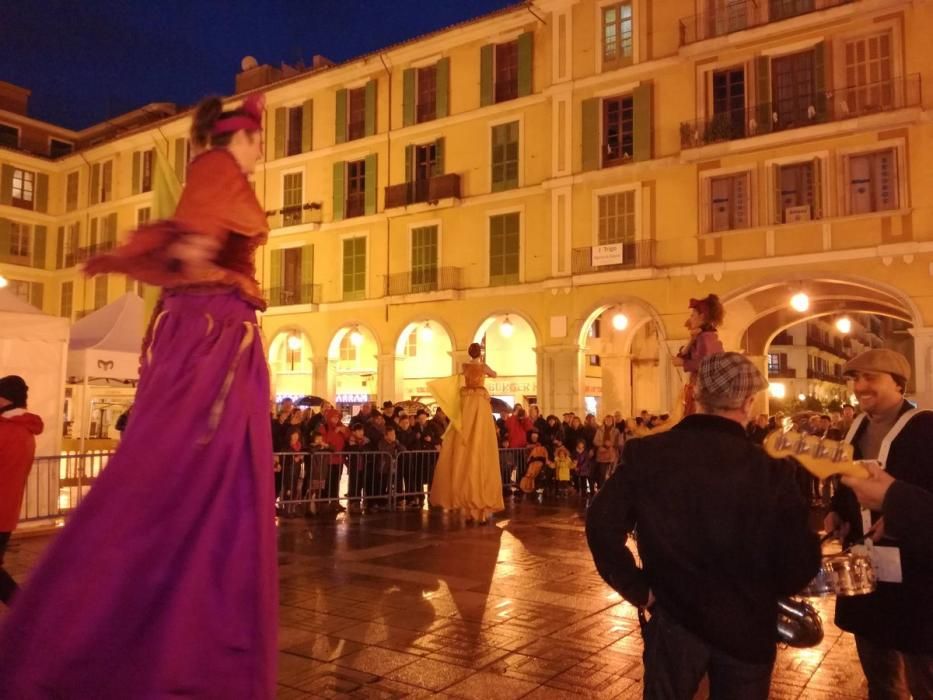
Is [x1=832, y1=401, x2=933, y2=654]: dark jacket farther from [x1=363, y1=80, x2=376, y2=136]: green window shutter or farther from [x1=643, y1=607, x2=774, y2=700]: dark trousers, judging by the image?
[x1=363, y1=80, x2=376, y2=136]: green window shutter

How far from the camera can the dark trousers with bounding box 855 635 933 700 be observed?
8.80 ft

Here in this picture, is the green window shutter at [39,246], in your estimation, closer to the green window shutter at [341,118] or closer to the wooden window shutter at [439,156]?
the green window shutter at [341,118]

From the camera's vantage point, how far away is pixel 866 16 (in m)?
19.6

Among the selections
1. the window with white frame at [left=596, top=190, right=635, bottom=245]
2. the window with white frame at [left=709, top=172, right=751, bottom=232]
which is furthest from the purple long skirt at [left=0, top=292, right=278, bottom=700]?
the window with white frame at [left=596, top=190, right=635, bottom=245]


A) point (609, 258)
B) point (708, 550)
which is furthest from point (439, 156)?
Result: point (708, 550)

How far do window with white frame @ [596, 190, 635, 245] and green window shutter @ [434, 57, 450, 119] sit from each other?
6933 mm

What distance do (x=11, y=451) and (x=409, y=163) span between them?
2413 centimetres

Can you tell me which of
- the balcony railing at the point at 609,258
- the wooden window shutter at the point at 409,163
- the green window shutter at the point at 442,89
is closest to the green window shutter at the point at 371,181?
the wooden window shutter at the point at 409,163

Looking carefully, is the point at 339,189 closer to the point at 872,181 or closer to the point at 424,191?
the point at 424,191

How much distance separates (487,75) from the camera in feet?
86.4

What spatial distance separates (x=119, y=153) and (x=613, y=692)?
124 feet

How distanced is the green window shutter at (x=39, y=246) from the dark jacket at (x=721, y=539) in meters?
42.4

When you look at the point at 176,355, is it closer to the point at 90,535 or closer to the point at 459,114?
the point at 90,535

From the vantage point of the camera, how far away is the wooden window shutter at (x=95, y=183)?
A: 37438 millimetres
